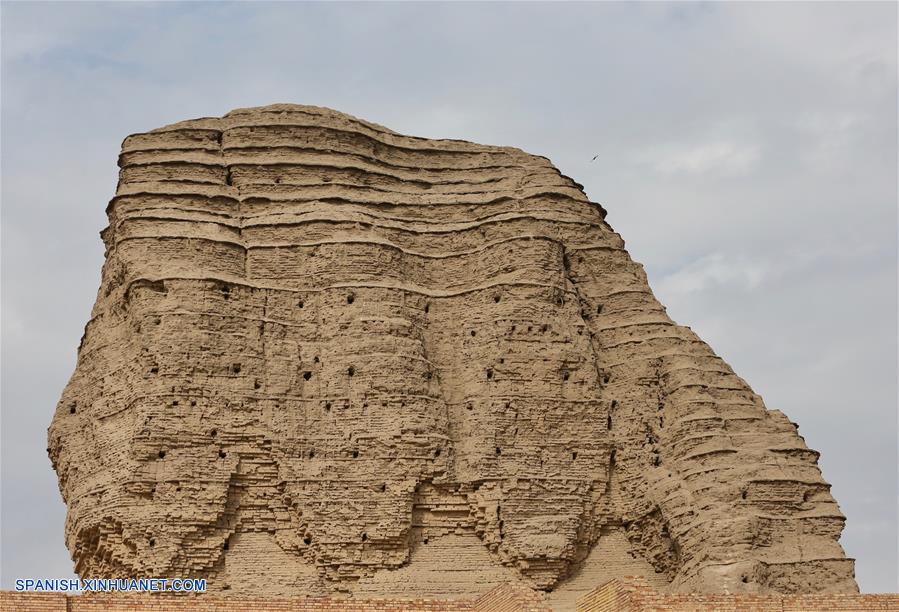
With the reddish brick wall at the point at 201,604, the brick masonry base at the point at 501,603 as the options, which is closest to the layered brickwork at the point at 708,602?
the brick masonry base at the point at 501,603

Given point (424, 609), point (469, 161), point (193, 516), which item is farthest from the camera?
point (469, 161)

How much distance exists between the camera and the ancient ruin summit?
40.9 metres

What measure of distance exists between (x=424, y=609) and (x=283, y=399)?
10.7 metres

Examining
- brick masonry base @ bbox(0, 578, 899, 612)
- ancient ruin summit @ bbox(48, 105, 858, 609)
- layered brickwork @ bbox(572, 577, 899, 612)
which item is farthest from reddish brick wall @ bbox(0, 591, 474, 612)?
ancient ruin summit @ bbox(48, 105, 858, 609)

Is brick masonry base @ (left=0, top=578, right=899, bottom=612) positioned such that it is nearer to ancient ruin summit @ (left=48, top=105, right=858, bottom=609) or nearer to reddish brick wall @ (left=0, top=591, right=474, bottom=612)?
reddish brick wall @ (left=0, top=591, right=474, bottom=612)

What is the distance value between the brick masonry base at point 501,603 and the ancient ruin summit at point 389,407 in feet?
22.1

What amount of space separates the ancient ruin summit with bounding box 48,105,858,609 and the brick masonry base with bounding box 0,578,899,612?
6730 millimetres

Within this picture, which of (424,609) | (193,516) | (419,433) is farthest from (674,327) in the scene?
(424,609)

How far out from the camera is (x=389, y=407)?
42.2 m

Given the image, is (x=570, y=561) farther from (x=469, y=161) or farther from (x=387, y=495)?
(x=469, y=161)

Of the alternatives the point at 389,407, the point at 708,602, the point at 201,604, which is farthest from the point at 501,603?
the point at 389,407

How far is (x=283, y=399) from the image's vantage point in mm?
42312

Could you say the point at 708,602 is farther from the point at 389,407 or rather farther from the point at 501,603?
the point at 389,407

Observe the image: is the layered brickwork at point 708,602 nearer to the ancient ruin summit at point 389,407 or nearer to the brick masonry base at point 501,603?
the brick masonry base at point 501,603
